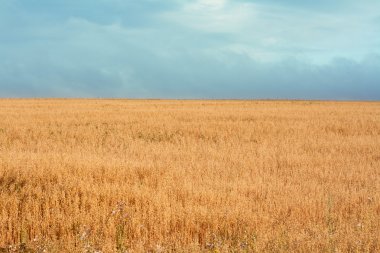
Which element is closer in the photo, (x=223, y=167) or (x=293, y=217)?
(x=293, y=217)

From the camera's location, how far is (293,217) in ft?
26.3

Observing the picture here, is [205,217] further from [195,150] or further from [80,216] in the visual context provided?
[195,150]

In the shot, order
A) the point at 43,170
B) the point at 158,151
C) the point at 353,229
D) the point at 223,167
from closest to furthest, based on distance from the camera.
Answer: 1. the point at 353,229
2. the point at 43,170
3. the point at 223,167
4. the point at 158,151

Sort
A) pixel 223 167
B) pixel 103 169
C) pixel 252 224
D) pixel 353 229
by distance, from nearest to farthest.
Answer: pixel 353 229 < pixel 252 224 < pixel 103 169 < pixel 223 167

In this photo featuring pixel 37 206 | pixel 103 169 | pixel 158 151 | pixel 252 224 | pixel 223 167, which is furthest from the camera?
pixel 158 151

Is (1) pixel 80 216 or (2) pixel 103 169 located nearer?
(1) pixel 80 216

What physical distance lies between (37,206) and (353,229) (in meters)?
5.55

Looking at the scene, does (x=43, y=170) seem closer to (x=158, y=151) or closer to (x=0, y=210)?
(x=0, y=210)

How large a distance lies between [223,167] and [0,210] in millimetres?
6780

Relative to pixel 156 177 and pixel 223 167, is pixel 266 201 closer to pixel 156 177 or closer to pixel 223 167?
pixel 156 177

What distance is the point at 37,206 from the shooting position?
8.02 metres

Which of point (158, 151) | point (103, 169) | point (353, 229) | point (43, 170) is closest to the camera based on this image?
point (353, 229)

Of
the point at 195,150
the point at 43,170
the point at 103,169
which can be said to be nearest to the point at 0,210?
the point at 43,170

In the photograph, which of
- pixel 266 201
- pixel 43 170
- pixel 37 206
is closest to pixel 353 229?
pixel 266 201
